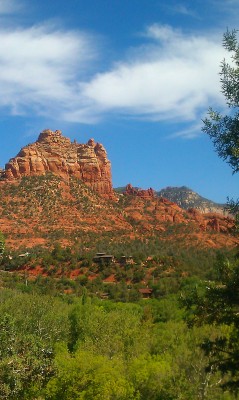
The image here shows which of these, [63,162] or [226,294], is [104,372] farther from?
[63,162]

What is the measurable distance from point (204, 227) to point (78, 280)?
47010mm

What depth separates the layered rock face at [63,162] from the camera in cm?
12784

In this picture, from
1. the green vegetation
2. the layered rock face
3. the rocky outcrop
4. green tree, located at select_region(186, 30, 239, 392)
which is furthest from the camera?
the rocky outcrop

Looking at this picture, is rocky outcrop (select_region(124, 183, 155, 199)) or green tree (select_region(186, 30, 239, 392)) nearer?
green tree (select_region(186, 30, 239, 392))

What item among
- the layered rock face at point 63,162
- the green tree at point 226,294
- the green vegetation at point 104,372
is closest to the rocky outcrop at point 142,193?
the layered rock face at point 63,162

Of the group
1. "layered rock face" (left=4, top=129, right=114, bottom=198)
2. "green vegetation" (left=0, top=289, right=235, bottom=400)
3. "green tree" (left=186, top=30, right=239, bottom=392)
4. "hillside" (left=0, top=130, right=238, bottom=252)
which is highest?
"layered rock face" (left=4, top=129, right=114, bottom=198)

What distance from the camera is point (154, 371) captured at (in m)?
24.6

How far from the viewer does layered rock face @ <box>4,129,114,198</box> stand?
419 feet

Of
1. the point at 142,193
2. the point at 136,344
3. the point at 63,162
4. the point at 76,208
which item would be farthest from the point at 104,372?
the point at 142,193

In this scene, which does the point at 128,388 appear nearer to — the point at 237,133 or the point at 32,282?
the point at 237,133

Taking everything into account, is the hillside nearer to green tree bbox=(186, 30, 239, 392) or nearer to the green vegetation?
the green vegetation

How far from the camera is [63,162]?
5231 inches

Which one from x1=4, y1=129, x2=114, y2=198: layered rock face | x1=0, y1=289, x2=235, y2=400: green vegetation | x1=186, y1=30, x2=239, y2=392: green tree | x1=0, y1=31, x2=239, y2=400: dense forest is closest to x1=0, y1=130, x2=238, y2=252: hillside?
x1=4, y1=129, x2=114, y2=198: layered rock face

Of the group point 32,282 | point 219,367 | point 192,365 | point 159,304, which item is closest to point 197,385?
point 192,365
